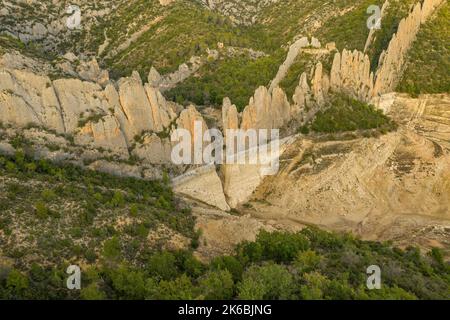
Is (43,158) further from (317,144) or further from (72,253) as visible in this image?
(317,144)

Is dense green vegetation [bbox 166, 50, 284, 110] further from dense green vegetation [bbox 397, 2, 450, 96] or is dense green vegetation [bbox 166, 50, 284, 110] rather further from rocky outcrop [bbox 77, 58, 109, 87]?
dense green vegetation [bbox 397, 2, 450, 96]

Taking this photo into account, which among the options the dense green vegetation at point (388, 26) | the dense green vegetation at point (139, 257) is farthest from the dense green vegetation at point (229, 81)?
the dense green vegetation at point (139, 257)

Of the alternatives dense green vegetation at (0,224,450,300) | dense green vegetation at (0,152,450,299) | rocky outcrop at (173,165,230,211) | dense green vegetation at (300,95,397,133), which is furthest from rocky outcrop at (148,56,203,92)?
dense green vegetation at (0,224,450,300)

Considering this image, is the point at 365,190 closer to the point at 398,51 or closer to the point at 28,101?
the point at 398,51
